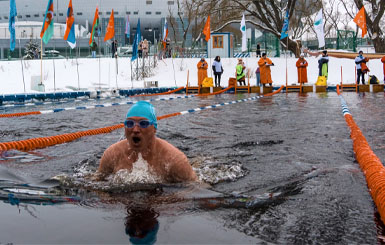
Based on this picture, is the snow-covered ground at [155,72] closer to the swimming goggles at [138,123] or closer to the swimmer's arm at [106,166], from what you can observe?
the swimmer's arm at [106,166]

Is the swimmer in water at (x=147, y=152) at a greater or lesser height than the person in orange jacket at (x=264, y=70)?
lesser

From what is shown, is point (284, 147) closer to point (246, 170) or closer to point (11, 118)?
point (246, 170)

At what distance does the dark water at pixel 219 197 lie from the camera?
10.7ft

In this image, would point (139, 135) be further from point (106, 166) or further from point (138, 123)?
point (106, 166)

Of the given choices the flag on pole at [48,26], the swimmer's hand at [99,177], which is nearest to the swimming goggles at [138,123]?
the swimmer's hand at [99,177]

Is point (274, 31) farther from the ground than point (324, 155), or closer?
farther from the ground

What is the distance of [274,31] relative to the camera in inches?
1522

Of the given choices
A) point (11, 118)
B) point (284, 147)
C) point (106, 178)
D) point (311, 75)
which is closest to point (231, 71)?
point (311, 75)

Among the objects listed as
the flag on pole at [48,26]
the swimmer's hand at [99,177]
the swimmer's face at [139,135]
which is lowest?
the swimmer's hand at [99,177]

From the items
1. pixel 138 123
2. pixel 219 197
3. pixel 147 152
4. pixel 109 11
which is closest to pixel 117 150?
pixel 147 152

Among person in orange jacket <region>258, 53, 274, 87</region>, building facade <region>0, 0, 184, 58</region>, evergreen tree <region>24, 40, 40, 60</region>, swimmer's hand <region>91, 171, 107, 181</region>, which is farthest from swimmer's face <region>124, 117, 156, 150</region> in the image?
building facade <region>0, 0, 184, 58</region>

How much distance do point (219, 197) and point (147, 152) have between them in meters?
0.87

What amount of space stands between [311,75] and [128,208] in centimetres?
3073

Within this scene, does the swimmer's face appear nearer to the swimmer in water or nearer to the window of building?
the swimmer in water
